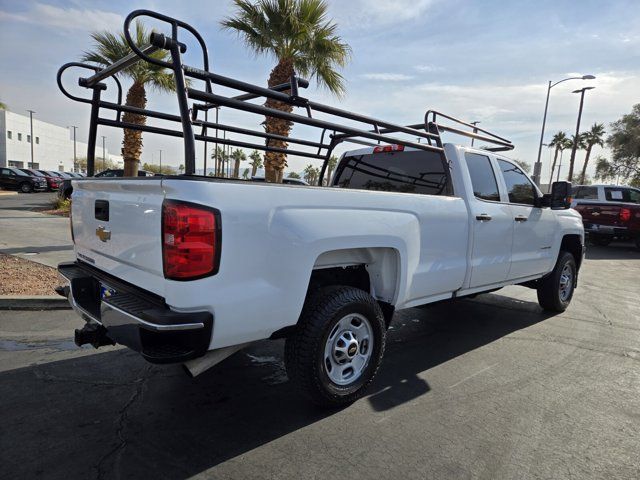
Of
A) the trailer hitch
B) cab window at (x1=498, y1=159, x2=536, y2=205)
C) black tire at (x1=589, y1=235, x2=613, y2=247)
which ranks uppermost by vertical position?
cab window at (x1=498, y1=159, x2=536, y2=205)

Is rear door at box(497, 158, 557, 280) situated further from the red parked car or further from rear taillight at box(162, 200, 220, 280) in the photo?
the red parked car

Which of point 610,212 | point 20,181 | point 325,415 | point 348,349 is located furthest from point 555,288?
point 20,181

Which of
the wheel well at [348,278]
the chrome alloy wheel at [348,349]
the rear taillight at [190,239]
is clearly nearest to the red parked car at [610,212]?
the wheel well at [348,278]

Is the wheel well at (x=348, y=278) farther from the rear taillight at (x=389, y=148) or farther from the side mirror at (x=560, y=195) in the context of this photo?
the side mirror at (x=560, y=195)

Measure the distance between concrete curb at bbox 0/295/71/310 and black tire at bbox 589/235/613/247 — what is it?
576 inches

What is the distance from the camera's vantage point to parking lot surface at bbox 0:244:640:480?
8.16ft

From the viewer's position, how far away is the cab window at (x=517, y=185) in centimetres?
476

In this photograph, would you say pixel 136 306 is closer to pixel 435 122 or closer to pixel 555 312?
pixel 435 122

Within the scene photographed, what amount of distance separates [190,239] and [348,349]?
143cm

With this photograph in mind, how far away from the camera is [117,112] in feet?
12.6

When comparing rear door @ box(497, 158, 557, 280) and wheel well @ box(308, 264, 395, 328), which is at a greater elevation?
rear door @ box(497, 158, 557, 280)

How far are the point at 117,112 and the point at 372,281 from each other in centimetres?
266

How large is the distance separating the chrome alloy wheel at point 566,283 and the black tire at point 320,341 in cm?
392

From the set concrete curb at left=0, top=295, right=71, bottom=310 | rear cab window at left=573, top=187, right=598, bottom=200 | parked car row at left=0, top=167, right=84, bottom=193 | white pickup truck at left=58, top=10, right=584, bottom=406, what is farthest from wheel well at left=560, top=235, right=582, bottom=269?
parked car row at left=0, top=167, right=84, bottom=193
